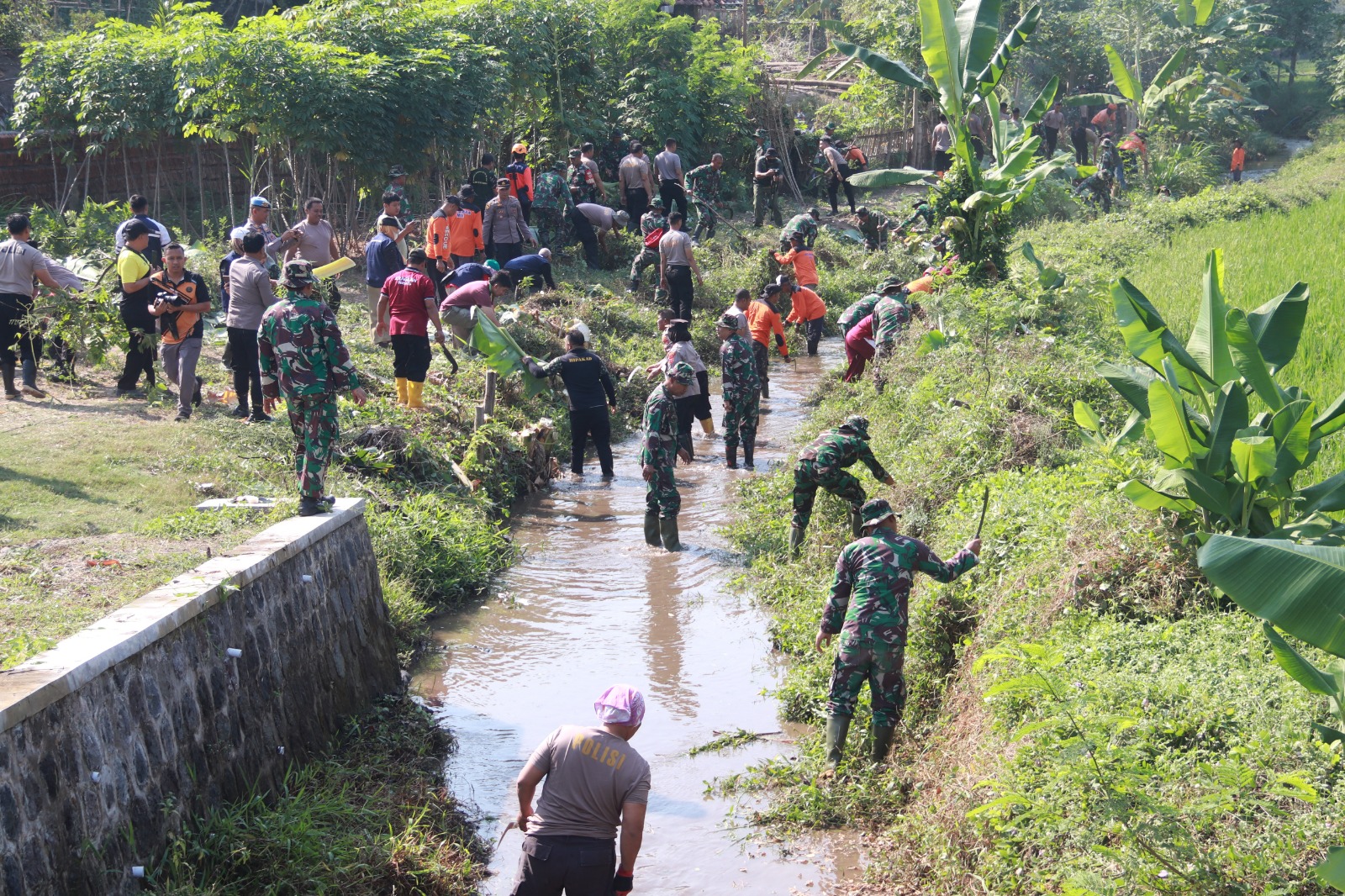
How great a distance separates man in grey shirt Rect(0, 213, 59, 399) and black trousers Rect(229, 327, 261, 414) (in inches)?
65.2

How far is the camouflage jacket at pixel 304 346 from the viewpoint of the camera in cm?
741

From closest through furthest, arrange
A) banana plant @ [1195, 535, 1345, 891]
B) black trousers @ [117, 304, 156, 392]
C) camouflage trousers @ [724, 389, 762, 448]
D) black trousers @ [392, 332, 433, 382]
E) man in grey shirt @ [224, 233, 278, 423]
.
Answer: banana plant @ [1195, 535, 1345, 891], man in grey shirt @ [224, 233, 278, 423], black trousers @ [117, 304, 156, 392], black trousers @ [392, 332, 433, 382], camouflage trousers @ [724, 389, 762, 448]

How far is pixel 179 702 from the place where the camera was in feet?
17.9

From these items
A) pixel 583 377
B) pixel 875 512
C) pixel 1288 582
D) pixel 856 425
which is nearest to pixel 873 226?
pixel 583 377

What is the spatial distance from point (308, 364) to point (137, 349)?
4204mm

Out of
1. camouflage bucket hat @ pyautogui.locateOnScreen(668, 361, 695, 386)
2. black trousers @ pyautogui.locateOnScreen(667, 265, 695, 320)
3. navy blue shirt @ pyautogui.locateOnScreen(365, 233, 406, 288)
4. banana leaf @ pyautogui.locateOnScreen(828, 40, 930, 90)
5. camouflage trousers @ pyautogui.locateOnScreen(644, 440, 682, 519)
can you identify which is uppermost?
banana leaf @ pyautogui.locateOnScreen(828, 40, 930, 90)

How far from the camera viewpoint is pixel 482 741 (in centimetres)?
736

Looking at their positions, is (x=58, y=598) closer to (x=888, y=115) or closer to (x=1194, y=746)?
(x=1194, y=746)

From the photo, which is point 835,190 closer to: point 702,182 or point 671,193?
point 702,182

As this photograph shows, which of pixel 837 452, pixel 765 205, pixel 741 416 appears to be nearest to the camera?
pixel 837 452

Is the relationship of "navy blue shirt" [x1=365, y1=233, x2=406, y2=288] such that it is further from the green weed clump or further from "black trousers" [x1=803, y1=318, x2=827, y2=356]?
the green weed clump

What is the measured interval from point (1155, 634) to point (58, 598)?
5.52 metres

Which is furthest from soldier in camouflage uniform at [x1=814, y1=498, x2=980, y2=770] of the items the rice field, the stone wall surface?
the stone wall surface

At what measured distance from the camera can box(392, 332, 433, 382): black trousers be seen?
11477mm
